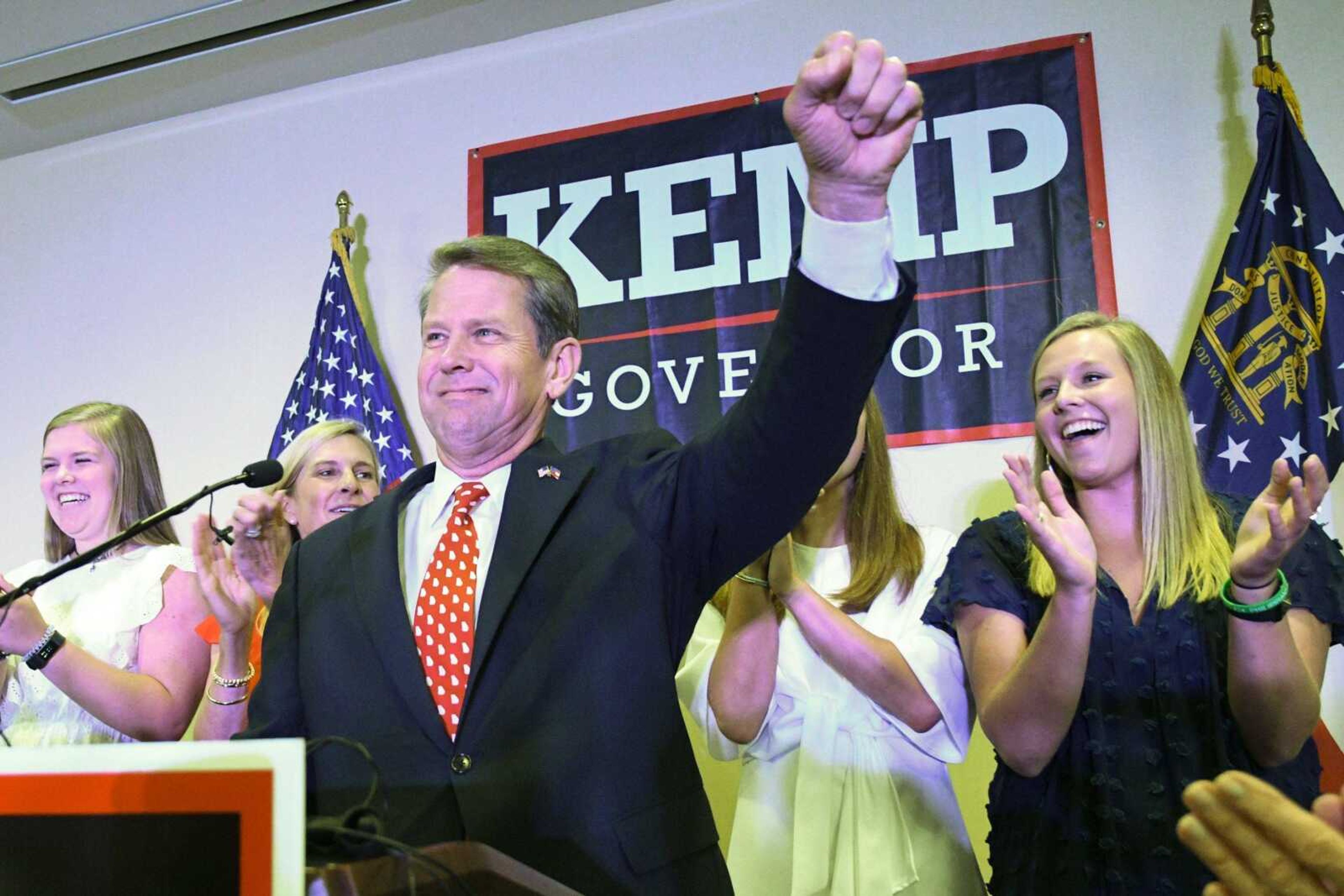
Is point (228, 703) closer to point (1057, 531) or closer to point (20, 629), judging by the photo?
point (20, 629)

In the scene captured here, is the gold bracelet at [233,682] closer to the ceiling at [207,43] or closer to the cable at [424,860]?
the cable at [424,860]

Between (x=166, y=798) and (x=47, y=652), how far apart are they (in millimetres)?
1579

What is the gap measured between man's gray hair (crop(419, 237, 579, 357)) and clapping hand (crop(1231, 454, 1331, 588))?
997 mm

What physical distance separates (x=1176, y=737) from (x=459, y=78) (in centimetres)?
329

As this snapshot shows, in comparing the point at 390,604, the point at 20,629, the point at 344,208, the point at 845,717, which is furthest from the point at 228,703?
the point at 344,208

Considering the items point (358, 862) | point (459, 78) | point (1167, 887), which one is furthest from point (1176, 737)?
point (459, 78)

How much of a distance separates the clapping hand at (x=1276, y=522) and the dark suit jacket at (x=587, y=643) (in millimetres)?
642

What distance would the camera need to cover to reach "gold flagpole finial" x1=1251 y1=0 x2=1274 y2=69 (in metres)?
Result: 3.15

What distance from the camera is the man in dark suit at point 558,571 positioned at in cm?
126

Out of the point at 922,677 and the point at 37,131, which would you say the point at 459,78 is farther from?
the point at 922,677

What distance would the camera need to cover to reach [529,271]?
72.8 inches

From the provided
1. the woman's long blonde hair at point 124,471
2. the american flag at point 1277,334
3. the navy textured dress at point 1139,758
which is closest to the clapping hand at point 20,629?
the woman's long blonde hair at point 124,471

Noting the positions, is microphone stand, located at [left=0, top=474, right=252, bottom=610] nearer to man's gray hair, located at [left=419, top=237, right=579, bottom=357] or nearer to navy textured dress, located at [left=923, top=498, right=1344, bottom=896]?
man's gray hair, located at [left=419, top=237, right=579, bottom=357]

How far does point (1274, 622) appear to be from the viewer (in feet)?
5.70
